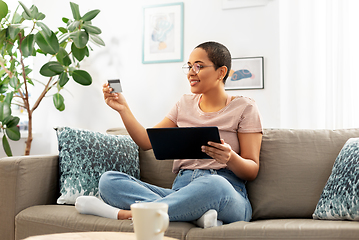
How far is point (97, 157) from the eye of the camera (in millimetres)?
1823

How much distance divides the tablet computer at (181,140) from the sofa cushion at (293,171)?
44 centimetres

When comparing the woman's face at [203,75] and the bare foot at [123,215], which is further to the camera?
the woman's face at [203,75]

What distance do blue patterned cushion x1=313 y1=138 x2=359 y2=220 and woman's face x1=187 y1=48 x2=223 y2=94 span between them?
2.28 ft

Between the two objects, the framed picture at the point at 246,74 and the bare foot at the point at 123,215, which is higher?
the framed picture at the point at 246,74

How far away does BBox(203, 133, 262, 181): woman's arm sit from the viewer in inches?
57.6

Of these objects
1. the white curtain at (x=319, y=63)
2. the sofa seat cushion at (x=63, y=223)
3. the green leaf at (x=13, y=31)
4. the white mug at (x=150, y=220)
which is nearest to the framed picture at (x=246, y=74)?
the white curtain at (x=319, y=63)

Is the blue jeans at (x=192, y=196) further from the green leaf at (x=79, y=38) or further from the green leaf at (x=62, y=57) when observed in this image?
the green leaf at (x=62, y=57)

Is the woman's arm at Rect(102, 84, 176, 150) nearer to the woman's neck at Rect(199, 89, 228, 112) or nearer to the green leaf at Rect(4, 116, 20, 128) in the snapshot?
the woman's neck at Rect(199, 89, 228, 112)

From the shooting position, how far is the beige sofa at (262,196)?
4.36ft

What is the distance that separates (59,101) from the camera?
8.87ft

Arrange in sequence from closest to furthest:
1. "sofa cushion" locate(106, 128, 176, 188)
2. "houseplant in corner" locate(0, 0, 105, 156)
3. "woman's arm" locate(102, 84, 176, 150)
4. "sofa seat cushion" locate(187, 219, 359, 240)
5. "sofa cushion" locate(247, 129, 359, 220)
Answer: "sofa seat cushion" locate(187, 219, 359, 240) < "sofa cushion" locate(247, 129, 359, 220) < "woman's arm" locate(102, 84, 176, 150) < "sofa cushion" locate(106, 128, 176, 188) < "houseplant in corner" locate(0, 0, 105, 156)

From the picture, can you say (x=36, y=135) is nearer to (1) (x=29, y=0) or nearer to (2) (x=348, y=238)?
(1) (x=29, y=0)

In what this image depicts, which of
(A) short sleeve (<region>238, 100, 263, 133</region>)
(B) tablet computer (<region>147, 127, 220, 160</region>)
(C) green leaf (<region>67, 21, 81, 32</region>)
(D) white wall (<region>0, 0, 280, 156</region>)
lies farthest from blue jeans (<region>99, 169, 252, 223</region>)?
(C) green leaf (<region>67, 21, 81, 32</region>)

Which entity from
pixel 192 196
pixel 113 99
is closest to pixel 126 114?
pixel 113 99
